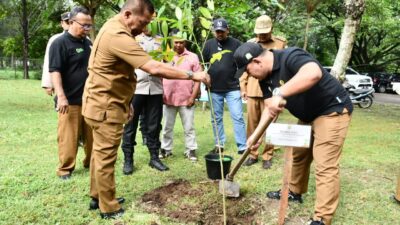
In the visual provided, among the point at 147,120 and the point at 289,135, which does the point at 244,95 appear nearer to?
the point at 147,120

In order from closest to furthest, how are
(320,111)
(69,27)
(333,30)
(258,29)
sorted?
(320,111) → (69,27) → (258,29) → (333,30)

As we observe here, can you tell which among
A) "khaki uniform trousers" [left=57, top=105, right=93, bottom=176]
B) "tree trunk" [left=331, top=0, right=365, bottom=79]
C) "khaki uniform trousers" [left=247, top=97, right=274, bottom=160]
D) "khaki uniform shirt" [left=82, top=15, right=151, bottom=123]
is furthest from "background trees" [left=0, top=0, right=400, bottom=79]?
"khaki uniform shirt" [left=82, top=15, right=151, bottom=123]

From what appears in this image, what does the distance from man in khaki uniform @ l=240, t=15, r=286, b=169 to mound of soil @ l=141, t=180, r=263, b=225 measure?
110 centimetres

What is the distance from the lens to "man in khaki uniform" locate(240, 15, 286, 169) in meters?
5.09

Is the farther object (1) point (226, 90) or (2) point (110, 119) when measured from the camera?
(1) point (226, 90)

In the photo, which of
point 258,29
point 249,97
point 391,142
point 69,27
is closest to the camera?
point 69,27

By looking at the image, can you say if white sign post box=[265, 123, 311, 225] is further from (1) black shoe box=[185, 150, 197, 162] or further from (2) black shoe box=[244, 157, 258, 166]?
(1) black shoe box=[185, 150, 197, 162]

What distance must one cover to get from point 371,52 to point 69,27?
98.1 ft

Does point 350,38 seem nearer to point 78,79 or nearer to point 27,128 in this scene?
point 78,79

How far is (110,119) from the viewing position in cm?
346

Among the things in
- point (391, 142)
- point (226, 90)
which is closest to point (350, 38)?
point (391, 142)

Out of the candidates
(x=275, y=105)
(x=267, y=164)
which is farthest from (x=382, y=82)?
(x=275, y=105)

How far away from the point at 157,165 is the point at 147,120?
599 millimetres

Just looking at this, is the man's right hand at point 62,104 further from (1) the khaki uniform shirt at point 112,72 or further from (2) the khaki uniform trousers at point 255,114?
(2) the khaki uniform trousers at point 255,114
